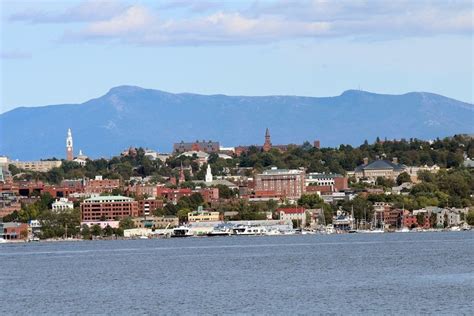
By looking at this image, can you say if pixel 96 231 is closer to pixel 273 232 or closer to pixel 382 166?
pixel 273 232

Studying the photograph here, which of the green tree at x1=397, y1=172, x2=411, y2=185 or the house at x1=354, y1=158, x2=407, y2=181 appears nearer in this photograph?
the green tree at x1=397, y1=172, x2=411, y2=185

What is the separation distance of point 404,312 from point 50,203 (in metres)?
113

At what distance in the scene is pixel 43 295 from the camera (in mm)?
53031

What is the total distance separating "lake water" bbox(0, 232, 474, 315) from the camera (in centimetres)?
4634

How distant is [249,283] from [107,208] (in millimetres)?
90859

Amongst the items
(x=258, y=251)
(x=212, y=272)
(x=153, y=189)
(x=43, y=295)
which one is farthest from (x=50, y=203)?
(x=43, y=295)

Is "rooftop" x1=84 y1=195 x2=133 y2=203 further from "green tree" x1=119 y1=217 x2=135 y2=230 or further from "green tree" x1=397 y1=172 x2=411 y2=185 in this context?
"green tree" x1=397 y1=172 x2=411 y2=185

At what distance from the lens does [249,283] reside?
182 ft

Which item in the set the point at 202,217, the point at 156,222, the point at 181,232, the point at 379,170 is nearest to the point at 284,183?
the point at 379,170

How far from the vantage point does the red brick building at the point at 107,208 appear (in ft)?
474

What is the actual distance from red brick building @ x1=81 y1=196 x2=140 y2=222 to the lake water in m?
60.1

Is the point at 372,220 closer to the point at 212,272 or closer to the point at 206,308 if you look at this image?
the point at 212,272

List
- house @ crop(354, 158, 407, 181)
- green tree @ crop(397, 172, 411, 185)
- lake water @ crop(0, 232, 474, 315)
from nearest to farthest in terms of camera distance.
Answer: lake water @ crop(0, 232, 474, 315) < green tree @ crop(397, 172, 411, 185) < house @ crop(354, 158, 407, 181)

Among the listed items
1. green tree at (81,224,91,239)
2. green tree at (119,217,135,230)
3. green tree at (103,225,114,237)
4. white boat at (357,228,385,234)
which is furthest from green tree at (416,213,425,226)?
green tree at (81,224,91,239)
